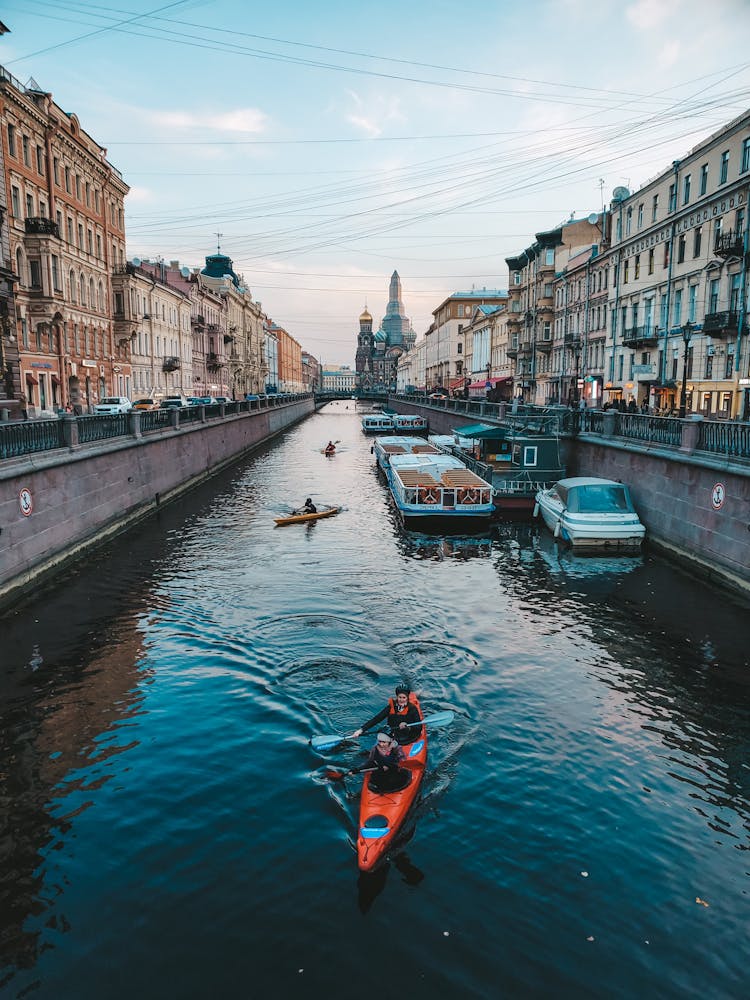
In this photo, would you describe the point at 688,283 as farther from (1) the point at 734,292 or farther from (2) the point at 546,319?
(2) the point at 546,319

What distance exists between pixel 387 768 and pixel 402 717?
1210mm

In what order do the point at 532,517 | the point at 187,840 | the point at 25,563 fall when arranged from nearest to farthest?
the point at 187,840 → the point at 25,563 → the point at 532,517

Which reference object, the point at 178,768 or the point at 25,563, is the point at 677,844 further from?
the point at 25,563

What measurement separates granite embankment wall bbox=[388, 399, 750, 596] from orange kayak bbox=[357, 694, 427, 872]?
1263 centimetres

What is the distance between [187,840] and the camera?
9.19 meters

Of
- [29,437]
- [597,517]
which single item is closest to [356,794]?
[29,437]

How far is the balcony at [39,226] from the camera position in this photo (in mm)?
43406

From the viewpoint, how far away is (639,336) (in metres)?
47.2

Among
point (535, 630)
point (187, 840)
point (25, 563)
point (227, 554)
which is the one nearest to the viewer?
point (187, 840)

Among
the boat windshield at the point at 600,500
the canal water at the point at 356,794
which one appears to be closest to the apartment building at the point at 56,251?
the canal water at the point at 356,794

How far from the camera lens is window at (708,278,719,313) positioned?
38.4m

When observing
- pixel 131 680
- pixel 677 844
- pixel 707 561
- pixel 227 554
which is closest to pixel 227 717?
pixel 131 680

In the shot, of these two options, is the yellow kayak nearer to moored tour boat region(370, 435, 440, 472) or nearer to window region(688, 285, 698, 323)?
moored tour boat region(370, 435, 440, 472)

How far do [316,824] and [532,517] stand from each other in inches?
929
